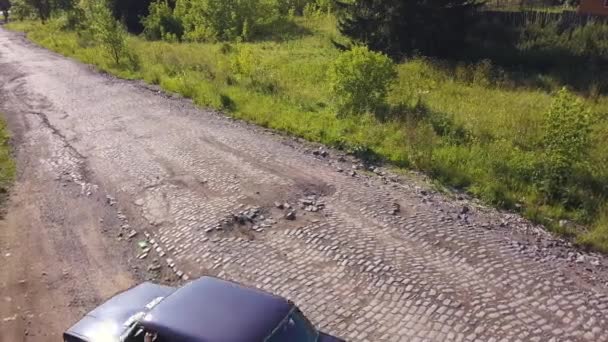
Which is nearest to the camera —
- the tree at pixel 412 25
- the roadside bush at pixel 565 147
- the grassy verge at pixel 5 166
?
the roadside bush at pixel 565 147

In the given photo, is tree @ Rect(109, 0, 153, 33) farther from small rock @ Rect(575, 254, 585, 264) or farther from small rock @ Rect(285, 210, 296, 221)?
small rock @ Rect(575, 254, 585, 264)

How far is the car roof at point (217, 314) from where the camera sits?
14.5ft

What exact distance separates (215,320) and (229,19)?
26743 millimetres

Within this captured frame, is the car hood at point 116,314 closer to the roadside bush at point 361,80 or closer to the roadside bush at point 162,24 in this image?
the roadside bush at point 361,80

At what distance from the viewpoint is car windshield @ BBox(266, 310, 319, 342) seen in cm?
455

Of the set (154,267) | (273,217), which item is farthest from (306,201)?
(154,267)

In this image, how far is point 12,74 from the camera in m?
22.7

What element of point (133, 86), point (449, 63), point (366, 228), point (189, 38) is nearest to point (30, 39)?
point (189, 38)

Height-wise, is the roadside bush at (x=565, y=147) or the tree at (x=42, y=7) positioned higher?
the tree at (x=42, y=7)

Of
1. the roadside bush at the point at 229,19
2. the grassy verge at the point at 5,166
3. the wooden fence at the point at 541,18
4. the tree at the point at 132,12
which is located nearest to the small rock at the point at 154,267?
the grassy verge at the point at 5,166

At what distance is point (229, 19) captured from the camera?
2900cm

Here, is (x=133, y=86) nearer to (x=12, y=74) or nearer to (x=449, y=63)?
(x=12, y=74)

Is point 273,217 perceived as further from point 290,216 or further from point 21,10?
point 21,10

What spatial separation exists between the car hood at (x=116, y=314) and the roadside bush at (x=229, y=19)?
77.3 feet
